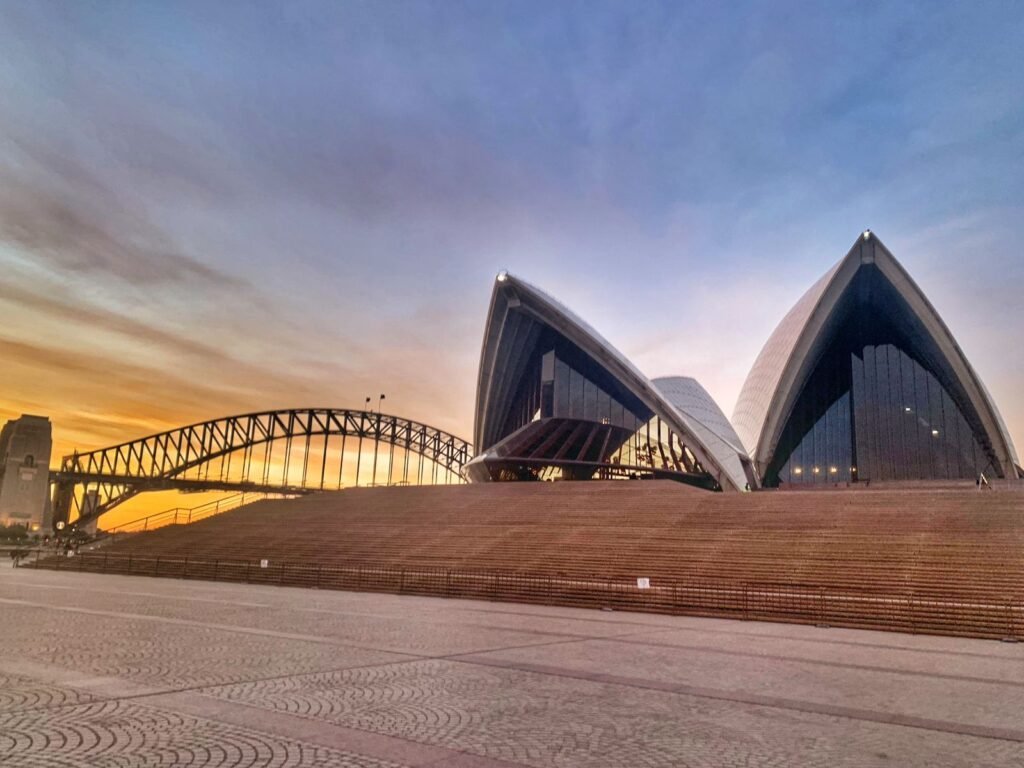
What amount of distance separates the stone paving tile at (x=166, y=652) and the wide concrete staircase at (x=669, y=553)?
979 centimetres

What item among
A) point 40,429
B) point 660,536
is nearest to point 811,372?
point 660,536

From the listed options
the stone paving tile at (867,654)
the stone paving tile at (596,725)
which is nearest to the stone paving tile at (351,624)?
the stone paving tile at (867,654)

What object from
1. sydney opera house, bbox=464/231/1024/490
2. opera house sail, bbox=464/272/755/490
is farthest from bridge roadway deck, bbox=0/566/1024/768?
sydney opera house, bbox=464/231/1024/490

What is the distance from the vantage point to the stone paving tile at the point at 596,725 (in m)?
5.38

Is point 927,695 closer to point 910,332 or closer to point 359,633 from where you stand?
point 359,633

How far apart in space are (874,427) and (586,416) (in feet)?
66.0

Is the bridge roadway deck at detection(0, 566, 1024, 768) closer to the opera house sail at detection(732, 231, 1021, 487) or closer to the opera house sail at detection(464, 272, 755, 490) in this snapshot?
the opera house sail at detection(464, 272, 755, 490)

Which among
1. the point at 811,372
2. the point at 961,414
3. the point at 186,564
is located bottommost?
the point at 186,564

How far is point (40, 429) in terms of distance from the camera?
239ft

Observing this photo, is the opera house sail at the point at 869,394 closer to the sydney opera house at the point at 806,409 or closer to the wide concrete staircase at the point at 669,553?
the sydney opera house at the point at 806,409

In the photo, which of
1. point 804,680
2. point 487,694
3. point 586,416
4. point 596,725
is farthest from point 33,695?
point 586,416

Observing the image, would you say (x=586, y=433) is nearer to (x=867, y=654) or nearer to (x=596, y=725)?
(x=867, y=654)

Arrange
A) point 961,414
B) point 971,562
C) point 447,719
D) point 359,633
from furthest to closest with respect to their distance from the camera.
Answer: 1. point 961,414
2. point 971,562
3. point 359,633
4. point 447,719

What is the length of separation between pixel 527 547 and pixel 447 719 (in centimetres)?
1787
